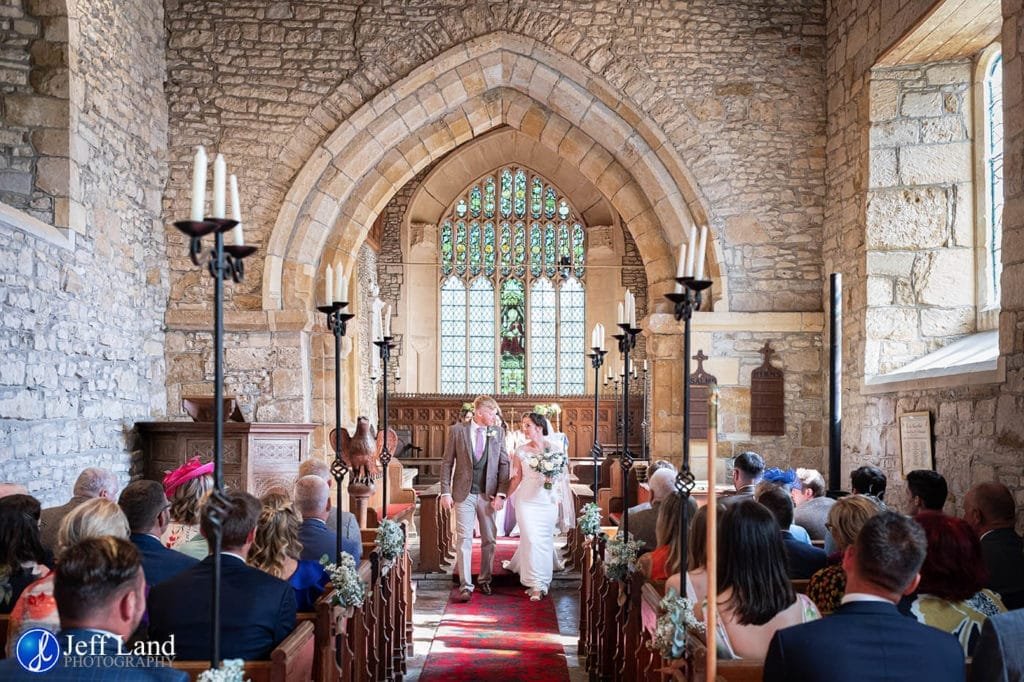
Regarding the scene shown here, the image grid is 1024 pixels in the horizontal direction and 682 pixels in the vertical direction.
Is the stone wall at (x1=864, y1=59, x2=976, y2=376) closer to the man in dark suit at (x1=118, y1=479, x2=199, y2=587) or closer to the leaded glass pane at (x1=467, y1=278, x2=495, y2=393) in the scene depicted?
the man in dark suit at (x1=118, y1=479, x2=199, y2=587)

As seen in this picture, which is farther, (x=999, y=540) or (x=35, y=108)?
(x=35, y=108)

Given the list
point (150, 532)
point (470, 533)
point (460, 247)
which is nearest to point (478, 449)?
point (470, 533)

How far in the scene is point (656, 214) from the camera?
9.62 metres

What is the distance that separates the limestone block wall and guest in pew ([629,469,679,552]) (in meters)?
1.86

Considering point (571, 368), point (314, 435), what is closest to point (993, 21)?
point (314, 435)

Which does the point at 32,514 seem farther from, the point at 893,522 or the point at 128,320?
the point at 128,320

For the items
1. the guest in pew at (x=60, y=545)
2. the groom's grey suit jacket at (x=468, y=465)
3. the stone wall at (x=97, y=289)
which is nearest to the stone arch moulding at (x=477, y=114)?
the stone wall at (x=97, y=289)

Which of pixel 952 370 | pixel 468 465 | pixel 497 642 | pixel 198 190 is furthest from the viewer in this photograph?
pixel 468 465

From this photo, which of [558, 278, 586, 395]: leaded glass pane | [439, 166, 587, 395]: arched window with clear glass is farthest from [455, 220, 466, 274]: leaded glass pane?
[558, 278, 586, 395]: leaded glass pane

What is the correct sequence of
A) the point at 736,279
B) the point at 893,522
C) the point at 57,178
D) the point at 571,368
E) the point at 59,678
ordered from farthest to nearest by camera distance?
the point at 571,368 → the point at 736,279 → the point at 57,178 → the point at 893,522 → the point at 59,678

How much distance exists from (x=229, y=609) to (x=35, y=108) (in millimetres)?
5515

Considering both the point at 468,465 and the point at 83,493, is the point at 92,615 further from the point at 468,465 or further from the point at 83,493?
the point at 468,465

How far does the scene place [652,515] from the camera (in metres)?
5.13

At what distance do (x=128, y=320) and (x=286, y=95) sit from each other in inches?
102
